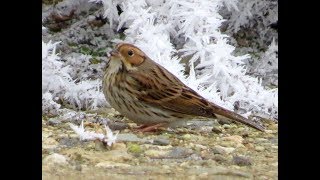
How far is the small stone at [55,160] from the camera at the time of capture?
164 inches

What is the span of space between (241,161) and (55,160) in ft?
2.75

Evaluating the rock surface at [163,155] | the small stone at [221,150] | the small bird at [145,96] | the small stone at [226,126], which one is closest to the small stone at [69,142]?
the rock surface at [163,155]

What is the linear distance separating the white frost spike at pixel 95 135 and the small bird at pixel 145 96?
0.56ft

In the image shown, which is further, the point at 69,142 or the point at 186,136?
the point at 186,136

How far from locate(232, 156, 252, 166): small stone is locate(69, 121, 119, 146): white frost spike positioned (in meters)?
0.56

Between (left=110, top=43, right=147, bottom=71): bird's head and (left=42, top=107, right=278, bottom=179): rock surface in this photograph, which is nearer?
(left=42, top=107, right=278, bottom=179): rock surface

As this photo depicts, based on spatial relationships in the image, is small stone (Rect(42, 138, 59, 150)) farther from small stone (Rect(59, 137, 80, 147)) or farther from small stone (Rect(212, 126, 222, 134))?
small stone (Rect(212, 126, 222, 134))

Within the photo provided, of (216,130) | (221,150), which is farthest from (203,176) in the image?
(216,130)

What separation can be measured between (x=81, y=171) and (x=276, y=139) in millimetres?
1093

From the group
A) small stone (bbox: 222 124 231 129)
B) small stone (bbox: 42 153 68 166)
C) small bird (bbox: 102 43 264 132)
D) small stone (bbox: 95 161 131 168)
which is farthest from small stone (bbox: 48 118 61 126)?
small stone (bbox: 222 124 231 129)

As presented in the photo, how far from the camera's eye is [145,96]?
4.60 metres

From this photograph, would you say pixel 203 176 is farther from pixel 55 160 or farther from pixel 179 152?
pixel 55 160

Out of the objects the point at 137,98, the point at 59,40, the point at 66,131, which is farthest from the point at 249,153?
the point at 59,40

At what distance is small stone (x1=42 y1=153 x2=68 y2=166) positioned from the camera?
417cm
